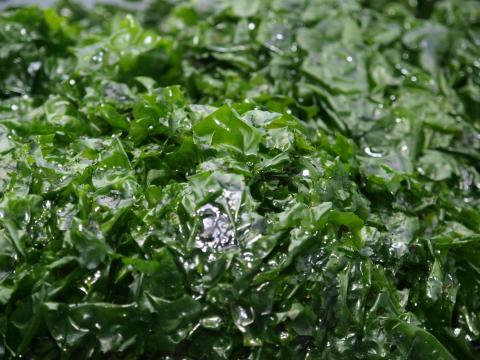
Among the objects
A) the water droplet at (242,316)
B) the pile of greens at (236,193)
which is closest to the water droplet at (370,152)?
the pile of greens at (236,193)

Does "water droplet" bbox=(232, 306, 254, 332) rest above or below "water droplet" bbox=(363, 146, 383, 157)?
above

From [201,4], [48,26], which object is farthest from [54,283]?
[201,4]

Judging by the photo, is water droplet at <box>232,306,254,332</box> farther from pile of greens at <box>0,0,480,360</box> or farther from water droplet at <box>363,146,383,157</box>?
water droplet at <box>363,146,383,157</box>

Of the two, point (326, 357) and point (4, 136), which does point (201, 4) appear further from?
point (326, 357)

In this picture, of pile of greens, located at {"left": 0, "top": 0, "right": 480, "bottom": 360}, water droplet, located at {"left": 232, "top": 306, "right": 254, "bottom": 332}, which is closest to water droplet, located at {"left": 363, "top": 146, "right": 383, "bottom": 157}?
pile of greens, located at {"left": 0, "top": 0, "right": 480, "bottom": 360}

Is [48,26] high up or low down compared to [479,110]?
up

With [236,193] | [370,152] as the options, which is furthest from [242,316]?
[370,152]

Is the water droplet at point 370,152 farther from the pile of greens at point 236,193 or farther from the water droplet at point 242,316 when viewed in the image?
the water droplet at point 242,316

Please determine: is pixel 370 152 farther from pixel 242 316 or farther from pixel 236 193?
pixel 242 316
